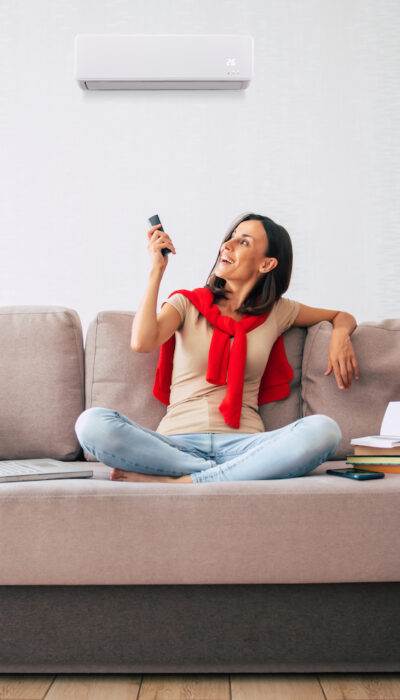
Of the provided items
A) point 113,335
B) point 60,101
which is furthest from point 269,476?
point 60,101

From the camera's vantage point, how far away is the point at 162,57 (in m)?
2.60

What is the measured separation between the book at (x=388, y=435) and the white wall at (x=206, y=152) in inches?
38.1

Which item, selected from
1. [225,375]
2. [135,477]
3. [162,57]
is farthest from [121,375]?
[162,57]

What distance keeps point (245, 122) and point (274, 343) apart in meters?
1.14

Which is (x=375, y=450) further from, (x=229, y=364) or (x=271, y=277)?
(x=271, y=277)

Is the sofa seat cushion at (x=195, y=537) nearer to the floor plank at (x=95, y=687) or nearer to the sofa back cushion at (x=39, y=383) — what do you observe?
the floor plank at (x=95, y=687)

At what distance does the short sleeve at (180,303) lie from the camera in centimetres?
194

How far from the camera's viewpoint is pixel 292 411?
2062 mm

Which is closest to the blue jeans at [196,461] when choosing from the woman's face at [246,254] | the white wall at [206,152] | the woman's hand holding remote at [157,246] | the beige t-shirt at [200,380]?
the beige t-shirt at [200,380]

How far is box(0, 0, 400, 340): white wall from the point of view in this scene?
105 inches

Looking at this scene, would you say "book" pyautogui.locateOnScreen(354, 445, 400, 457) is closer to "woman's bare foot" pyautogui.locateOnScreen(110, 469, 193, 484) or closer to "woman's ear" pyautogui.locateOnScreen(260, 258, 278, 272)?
"woman's bare foot" pyautogui.locateOnScreen(110, 469, 193, 484)

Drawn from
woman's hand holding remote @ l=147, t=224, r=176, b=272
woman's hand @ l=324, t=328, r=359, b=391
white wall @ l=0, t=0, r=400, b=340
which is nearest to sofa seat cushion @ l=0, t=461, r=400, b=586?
woman's hand @ l=324, t=328, r=359, b=391

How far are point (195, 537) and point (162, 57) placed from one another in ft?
6.71

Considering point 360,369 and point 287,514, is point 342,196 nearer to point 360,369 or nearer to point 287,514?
point 360,369
